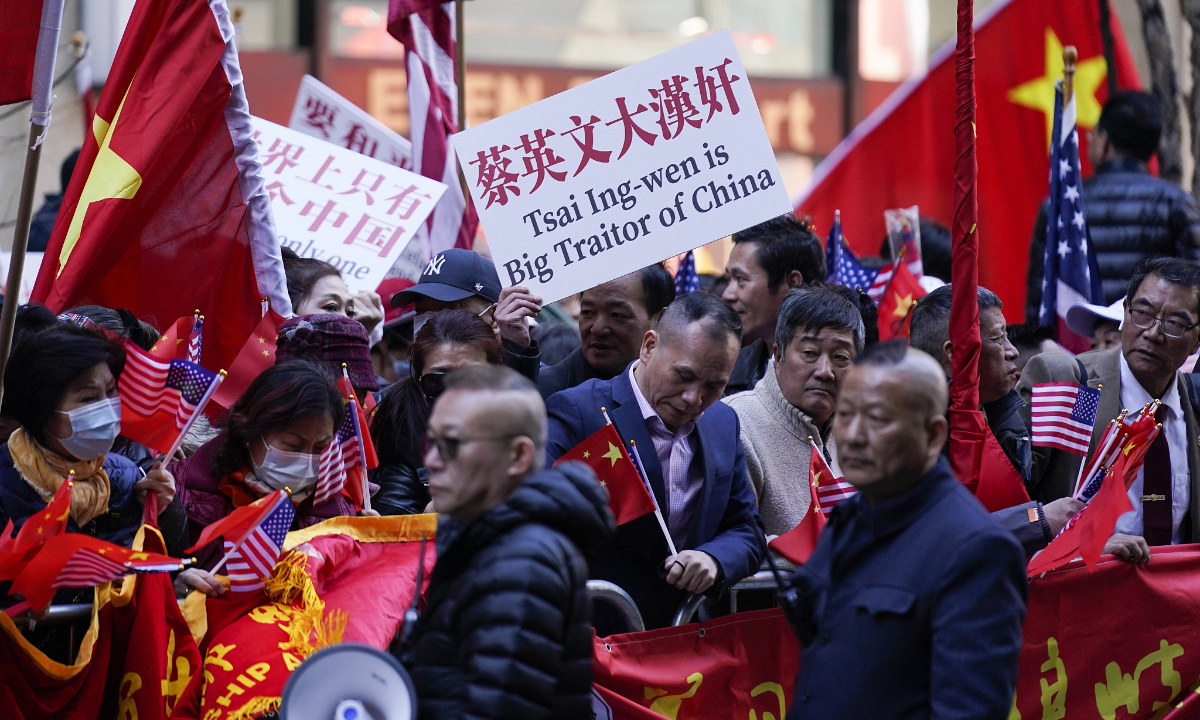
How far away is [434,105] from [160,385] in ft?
11.8

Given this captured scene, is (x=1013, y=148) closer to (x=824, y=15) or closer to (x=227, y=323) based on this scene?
(x=227, y=323)

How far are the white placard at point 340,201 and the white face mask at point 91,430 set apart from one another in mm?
2174

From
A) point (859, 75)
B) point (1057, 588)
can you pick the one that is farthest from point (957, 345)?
point (859, 75)

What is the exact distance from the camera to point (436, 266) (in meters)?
5.95

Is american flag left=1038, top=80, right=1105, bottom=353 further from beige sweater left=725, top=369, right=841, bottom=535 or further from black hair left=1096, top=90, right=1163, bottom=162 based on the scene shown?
beige sweater left=725, top=369, right=841, bottom=535

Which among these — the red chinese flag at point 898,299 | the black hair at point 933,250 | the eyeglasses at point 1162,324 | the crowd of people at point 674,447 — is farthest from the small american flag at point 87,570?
the black hair at point 933,250

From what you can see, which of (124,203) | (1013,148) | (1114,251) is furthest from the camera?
(1013,148)

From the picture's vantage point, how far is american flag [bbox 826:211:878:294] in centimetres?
760

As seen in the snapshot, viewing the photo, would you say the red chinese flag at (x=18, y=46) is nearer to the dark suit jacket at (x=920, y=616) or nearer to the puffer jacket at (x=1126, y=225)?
the dark suit jacket at (x=920, y=616)

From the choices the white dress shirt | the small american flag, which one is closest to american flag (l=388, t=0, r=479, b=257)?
the white dress shirt

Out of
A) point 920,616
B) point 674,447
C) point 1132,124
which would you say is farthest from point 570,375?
point 1132,124

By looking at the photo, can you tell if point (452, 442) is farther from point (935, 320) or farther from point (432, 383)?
point (935, 320)

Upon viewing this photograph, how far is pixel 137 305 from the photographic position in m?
5.35

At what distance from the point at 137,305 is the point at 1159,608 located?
384 centimetres
